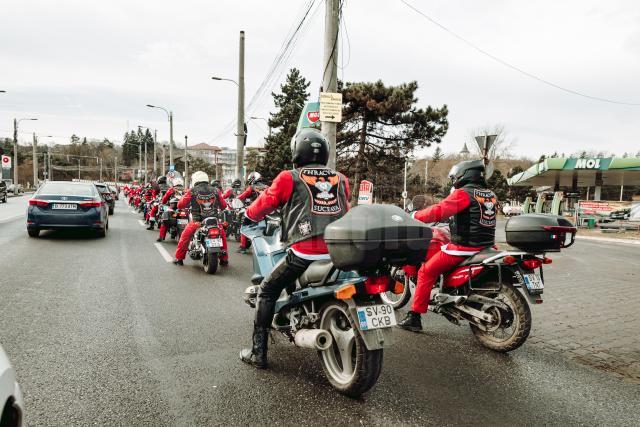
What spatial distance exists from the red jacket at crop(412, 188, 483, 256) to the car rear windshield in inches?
389

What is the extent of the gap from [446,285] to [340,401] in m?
2.04

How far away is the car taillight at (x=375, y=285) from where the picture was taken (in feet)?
10.1

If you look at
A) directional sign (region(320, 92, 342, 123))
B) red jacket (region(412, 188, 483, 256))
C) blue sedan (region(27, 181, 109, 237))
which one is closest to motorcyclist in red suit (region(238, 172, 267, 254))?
directional sign (region(320, 92, 342, 123))

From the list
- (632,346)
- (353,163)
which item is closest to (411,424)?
(632,346)

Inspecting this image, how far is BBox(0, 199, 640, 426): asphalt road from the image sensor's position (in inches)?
115

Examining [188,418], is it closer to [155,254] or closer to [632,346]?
[632,346]

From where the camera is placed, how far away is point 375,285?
10.1 feet

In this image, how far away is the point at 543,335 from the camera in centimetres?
489

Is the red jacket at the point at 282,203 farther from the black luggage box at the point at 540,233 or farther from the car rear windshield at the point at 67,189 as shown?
the car rear windshield at the point at 67,189

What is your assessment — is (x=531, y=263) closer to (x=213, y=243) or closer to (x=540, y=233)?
(x=540, y=233)

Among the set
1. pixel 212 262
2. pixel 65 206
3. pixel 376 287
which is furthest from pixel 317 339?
pixel 65 206

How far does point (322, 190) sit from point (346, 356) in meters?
1.27

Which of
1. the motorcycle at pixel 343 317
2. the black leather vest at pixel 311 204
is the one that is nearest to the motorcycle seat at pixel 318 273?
the motorcycle at pixel 343 317

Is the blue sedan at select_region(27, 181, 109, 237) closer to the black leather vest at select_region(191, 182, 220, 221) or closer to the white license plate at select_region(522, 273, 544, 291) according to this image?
the black leather vest at select_region(191, 182, 220, 221)
